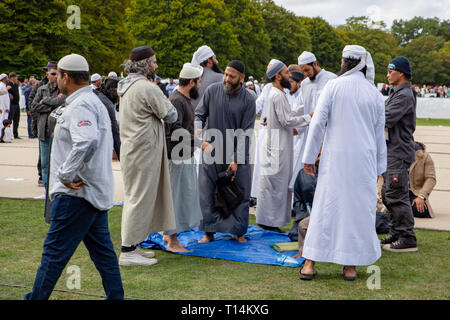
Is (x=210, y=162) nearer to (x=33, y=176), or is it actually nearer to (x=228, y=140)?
(x=228, y=140)

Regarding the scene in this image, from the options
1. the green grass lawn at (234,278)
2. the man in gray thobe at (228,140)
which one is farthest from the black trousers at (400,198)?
the man in gray thobe at (228,140)

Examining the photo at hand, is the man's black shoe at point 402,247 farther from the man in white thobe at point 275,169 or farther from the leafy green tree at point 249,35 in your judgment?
the leafy green tree at point 249,35

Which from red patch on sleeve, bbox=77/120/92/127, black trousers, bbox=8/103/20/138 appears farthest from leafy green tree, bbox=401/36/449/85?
red patch on sleeve, bbox=77/120/92/127

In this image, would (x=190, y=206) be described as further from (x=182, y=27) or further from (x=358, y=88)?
(x=182, y=27)

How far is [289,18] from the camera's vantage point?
262 feet

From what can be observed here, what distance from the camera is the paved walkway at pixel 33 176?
8430mm

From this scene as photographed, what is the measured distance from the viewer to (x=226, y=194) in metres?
6.59

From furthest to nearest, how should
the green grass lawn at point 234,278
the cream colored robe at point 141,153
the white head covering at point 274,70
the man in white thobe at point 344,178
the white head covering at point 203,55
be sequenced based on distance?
1. the white head covering at point 203,55
2. the white head covering at point 274,70
3. the cream colored robe at point 141,153
4. the man in white thobe at point 344,178
5. the green grass lawn at point 234,278

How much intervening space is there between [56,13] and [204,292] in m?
41.3

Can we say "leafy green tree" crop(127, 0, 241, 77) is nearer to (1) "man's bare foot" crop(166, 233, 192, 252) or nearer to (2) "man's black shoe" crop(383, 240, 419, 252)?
(1) "man's bare foot" crop(166, 233, 192, 252)

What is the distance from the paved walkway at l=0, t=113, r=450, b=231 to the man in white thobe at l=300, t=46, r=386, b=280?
267 cm

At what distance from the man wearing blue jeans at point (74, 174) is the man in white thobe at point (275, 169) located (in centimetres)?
353

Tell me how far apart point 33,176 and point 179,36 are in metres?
48.9
